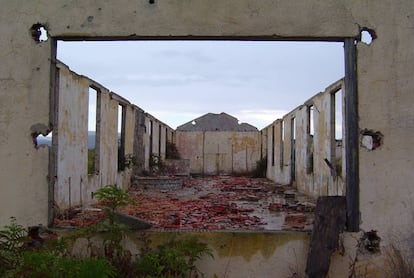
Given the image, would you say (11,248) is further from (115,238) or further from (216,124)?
(216,124)

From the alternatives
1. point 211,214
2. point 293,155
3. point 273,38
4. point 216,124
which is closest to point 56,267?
point 273,38

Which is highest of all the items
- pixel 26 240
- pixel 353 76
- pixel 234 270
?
pixel 353 76

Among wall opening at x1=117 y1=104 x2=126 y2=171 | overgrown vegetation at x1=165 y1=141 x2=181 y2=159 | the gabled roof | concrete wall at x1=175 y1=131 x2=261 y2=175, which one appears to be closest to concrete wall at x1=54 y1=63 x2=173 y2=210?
wall opening at x1=117 y1=104 x2=126 y2=171

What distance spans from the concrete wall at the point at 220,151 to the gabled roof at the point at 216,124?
12700 mm

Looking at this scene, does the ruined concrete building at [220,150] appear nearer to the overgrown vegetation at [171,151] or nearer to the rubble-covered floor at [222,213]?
the overgrown vegetation at [171,151]

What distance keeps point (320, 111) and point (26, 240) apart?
31.6ft

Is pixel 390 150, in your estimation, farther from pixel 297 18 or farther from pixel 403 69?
pixel 297 18

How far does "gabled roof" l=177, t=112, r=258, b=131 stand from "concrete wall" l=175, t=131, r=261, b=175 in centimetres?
1270

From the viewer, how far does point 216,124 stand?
43.3m

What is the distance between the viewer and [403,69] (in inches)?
196

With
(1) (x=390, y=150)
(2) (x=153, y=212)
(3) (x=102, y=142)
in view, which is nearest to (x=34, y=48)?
(1) (x=390, y=150)

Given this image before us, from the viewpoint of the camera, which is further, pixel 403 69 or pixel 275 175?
pixel 275 175

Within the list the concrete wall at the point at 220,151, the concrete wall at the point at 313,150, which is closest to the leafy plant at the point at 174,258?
the concrete wall at the point at 313,150

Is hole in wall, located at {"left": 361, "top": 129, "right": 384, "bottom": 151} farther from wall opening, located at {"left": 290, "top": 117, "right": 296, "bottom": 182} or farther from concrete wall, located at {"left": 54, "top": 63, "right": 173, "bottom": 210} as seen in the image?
wall opening, located at {"left": 290, "top": 117, "right": 296, "bottom": 182}
